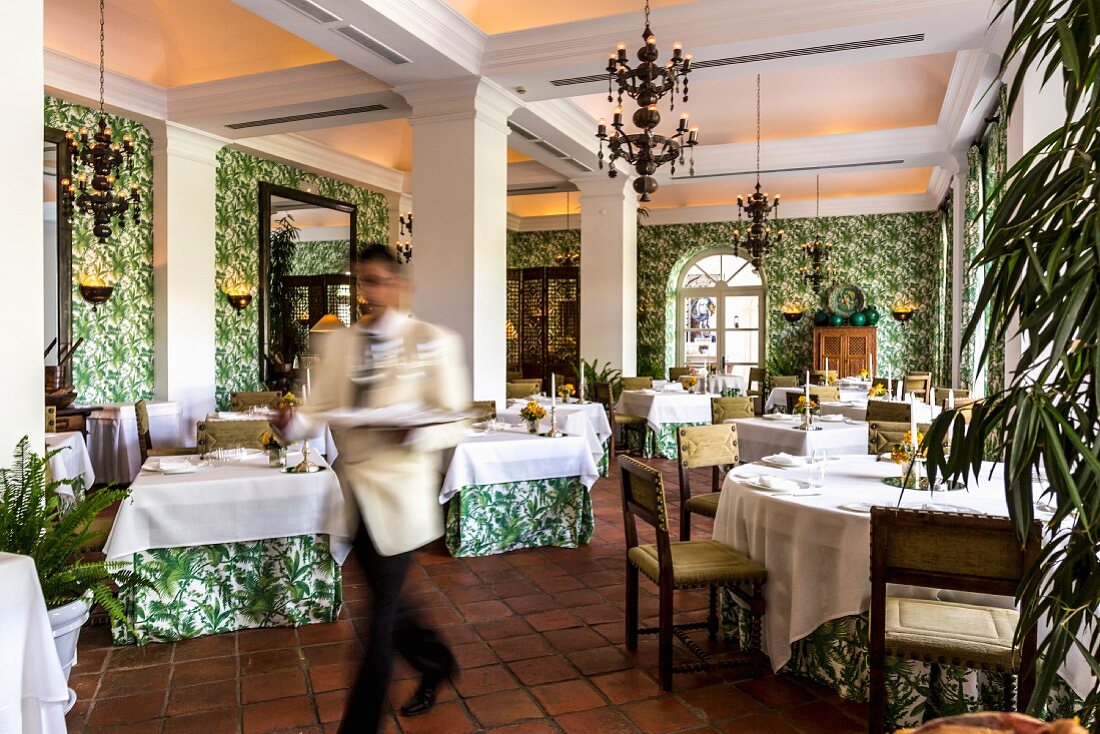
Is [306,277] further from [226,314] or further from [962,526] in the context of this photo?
[962,526]

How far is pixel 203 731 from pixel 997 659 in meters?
2.86

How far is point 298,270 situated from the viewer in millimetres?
10922

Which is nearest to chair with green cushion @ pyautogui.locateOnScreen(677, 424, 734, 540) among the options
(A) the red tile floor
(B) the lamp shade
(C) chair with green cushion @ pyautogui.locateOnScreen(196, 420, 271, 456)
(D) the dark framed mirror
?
(A) the red tile floor

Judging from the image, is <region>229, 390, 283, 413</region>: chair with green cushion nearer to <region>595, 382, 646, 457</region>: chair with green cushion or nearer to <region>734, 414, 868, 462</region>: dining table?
<region>595, 382, 646, 457</region>: chair with green cushion

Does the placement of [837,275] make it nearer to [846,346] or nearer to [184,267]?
[846,346]

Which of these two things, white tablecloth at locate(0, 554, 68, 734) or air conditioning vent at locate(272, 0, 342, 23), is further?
air conditioning vent at locate(272, 0, 342, 23)

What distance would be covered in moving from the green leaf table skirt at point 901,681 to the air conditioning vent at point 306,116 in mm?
6734

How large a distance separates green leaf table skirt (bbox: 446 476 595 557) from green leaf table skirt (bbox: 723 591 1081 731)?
2330 millimetres

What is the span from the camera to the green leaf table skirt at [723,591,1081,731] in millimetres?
2889

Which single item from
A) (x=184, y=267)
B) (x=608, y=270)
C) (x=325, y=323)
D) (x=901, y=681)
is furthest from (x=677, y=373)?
(x=901, y=681)

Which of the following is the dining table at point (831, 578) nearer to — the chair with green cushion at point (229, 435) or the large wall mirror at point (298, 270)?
the chair with green cushion at point (229, 435)

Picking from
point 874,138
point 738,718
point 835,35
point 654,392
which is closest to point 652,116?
point 835,35

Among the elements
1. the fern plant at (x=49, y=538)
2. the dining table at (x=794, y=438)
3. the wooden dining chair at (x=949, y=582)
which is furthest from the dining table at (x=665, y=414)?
the fern plant at (x=49, y=538)

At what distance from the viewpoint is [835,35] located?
20.4 ft
